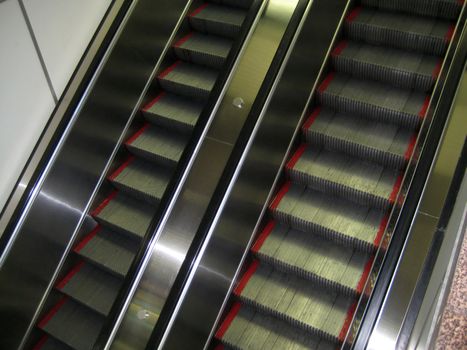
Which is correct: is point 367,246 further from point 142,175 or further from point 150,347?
point 142,175

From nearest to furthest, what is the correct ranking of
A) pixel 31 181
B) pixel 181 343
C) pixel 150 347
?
pixel 150 347 < pixel 181 343 < pixel 31 181

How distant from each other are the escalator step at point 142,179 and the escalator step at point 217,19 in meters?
1.58

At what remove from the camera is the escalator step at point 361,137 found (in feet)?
14.7

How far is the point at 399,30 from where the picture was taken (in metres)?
4.77

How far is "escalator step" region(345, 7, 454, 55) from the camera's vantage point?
4.69m

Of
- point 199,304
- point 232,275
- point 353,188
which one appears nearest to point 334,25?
point 353,188

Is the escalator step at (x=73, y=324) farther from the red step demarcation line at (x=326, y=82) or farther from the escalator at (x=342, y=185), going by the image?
the red step demarcation line at (x=326, y=82)

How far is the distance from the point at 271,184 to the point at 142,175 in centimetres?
147

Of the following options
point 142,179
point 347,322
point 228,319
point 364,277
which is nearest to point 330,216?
point 364,277

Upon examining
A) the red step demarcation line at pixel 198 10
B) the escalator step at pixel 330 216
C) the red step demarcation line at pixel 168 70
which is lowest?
the escalator step at pixel 330 216

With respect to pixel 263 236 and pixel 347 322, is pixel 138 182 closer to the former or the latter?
pixel 263 236

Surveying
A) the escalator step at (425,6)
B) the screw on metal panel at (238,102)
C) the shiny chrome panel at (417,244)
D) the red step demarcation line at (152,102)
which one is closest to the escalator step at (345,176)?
the shiny chrome panel at (417,244)

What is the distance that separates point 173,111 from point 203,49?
2.43 feet

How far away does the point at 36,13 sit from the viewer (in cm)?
451
